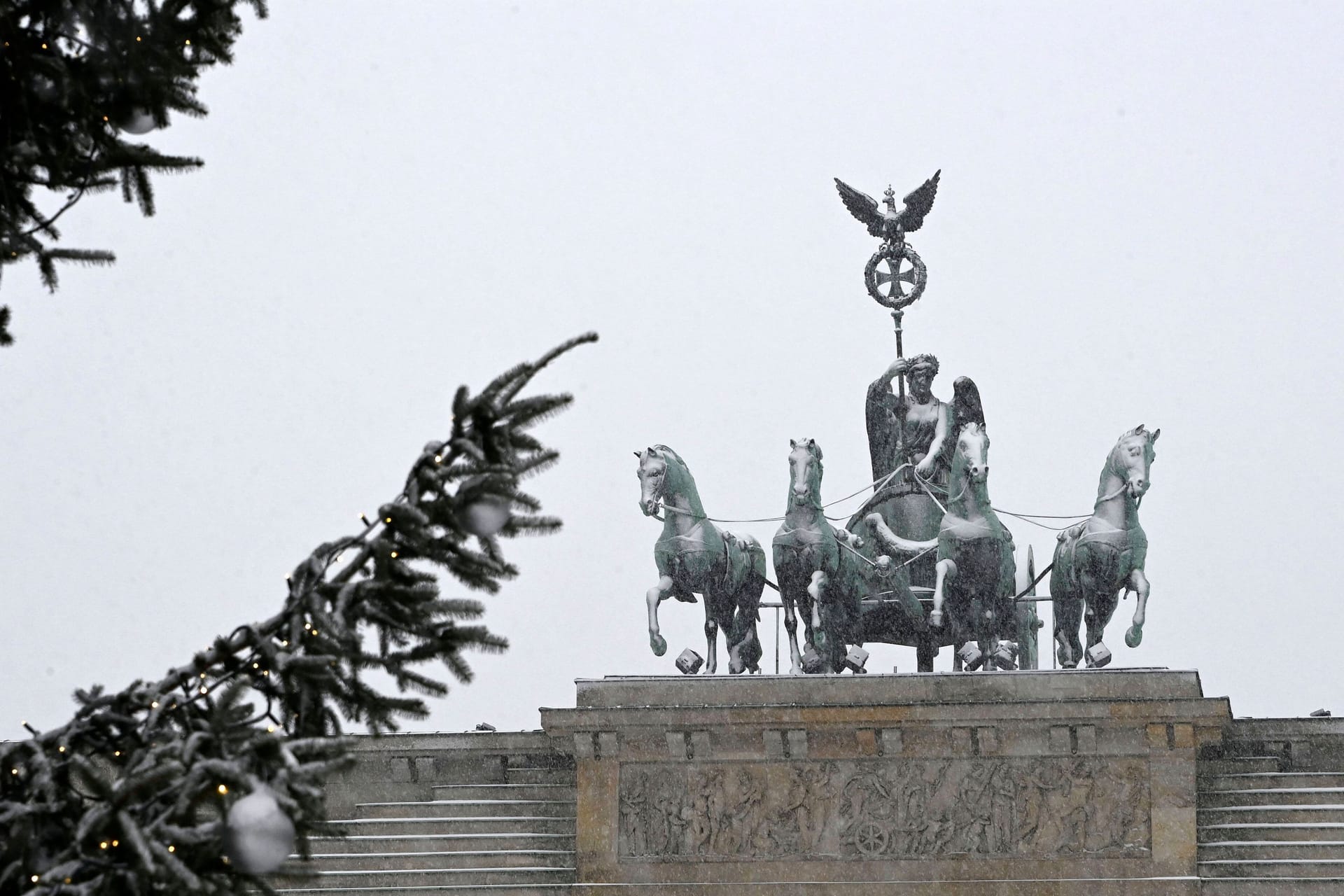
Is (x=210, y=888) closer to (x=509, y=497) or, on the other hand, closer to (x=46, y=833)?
(x=46, y=833)

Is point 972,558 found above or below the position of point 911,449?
below

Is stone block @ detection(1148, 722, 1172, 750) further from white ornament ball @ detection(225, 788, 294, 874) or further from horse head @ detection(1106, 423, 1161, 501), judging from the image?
white ornament ball @ detection(225, 788, 294, 874)

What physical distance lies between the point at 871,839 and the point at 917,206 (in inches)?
234

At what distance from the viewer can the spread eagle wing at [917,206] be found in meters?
18.9

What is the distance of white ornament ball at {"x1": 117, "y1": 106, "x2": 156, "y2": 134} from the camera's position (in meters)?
4.43

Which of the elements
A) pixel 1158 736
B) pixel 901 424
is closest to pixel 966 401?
pixel 901 424

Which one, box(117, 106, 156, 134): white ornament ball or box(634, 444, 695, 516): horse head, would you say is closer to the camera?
box(117, 106, 156, 134): white ornament ball

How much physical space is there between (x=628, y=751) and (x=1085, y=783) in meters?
3.30

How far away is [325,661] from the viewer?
13.5 feet

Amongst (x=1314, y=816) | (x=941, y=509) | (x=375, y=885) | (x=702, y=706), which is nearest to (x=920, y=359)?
(x=941, y=509)

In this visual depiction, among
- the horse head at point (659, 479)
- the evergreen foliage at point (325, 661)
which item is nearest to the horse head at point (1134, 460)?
the horse head at point (659, 479)

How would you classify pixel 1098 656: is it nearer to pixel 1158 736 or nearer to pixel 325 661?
pixel 1158 736

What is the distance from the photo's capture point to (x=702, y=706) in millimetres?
15898

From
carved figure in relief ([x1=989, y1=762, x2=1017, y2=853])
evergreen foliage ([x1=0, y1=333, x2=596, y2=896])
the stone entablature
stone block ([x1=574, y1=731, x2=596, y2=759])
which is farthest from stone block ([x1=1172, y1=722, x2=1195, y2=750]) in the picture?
evergreen foliage ([x1=0, y1=333, x2=596, y2=896])
